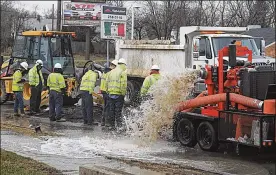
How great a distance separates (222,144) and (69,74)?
9.15m

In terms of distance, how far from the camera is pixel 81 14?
43625mm

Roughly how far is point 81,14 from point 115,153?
3351 cm

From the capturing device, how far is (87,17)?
43500 millimetres

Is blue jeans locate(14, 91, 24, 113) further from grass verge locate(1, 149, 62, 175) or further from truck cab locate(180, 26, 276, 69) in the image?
grass verge locate(1, 149, 62, 175)

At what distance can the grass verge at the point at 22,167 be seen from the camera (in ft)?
28.8

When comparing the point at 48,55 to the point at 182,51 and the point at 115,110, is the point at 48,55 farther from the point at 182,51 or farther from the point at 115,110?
the point at 115,110

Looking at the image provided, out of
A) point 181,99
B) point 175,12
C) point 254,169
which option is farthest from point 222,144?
point 175,12

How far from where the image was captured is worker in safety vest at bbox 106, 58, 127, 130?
1490 cm

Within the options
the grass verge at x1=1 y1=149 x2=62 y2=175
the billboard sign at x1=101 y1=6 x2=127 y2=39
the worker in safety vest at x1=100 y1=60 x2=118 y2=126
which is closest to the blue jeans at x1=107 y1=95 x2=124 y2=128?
the worker in safety vest at x1=100 y1=60 x2=118 y2=126

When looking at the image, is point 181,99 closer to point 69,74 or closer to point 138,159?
point 138,159

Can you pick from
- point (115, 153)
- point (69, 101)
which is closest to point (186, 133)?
point (115, 153)

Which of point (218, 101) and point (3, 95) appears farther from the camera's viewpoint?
point (3, 95)

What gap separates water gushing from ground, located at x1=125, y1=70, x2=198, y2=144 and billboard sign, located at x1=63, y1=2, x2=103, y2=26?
3050 cm

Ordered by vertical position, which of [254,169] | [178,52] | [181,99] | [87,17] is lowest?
[254,169]
